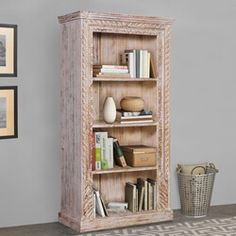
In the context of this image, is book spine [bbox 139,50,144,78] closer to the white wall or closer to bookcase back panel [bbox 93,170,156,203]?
the white wall

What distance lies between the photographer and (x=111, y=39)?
4.71 metres

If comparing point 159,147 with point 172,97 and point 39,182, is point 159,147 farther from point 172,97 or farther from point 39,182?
point 39,182

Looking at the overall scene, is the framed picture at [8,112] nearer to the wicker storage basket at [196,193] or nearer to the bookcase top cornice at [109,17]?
the bookcase top cornice at [109,17]

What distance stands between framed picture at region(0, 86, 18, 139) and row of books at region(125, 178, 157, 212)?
3.55 ft

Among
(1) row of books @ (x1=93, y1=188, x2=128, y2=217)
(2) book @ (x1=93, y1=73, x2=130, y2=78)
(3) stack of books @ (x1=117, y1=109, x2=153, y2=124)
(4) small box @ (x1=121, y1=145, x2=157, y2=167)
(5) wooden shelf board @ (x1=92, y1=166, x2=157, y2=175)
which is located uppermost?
(2) book @ (x1=93, y1=73, x2=130, y2=78)

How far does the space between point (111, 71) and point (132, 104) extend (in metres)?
0.33

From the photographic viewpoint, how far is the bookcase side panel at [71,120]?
432cm

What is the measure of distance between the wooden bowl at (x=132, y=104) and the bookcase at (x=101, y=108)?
0.47ft

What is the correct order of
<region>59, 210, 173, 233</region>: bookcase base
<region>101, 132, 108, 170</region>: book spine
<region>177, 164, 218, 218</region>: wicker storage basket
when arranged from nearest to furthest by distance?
<region>59, 210, 173, 233</region>: bookcase base < <region>101, 132, 108, 170</region>: book spine < <region>177, 164, 218, 218</region>: wicker storage basket

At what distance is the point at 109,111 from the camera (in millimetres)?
4434

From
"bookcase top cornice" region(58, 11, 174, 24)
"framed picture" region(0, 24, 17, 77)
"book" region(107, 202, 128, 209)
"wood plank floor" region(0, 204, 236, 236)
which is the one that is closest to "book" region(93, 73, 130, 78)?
"bookcase top cornice" region(58, 11, 174, 24)

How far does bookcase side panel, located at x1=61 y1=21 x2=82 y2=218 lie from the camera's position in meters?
4.32

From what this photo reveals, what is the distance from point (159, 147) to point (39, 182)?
1041 mm

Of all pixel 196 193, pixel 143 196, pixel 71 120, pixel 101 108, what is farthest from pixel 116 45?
pixel 196 193
